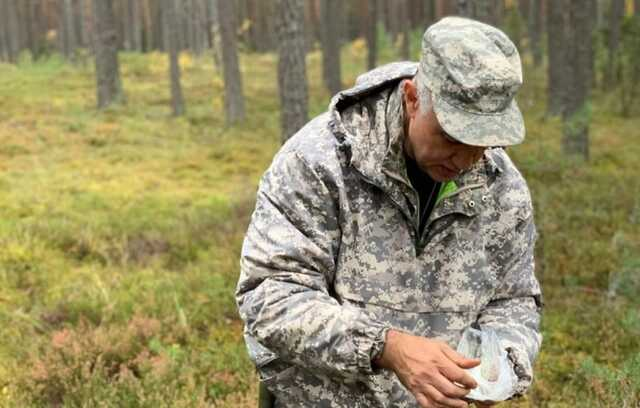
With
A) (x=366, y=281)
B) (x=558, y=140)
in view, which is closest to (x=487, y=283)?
(x=366, y=281)

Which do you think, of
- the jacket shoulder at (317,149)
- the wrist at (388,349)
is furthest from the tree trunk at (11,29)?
the wrist at (388,349)

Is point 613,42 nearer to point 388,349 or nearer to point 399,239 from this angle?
point 399,239

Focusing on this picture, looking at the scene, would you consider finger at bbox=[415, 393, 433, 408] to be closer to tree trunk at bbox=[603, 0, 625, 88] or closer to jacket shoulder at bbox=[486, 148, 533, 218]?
jacket shoulder at bbox=[486, 148, 533, 218]

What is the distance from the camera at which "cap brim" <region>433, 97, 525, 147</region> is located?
6.53 feet

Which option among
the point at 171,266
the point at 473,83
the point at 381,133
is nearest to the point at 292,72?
the point at 171,266

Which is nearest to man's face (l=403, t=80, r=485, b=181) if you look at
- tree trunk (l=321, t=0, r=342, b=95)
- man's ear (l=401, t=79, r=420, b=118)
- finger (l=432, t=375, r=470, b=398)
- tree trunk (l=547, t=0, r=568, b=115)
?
man's ear (l=401, t=79, r=420, b=118)

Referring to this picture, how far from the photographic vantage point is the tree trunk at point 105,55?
65.3ft

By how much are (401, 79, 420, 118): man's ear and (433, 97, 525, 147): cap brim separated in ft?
0.35

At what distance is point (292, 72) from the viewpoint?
31.6ft

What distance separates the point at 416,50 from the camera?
29.2 metres

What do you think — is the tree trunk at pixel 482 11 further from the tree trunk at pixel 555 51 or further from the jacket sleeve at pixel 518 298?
the tree trunk at pixel 555 51

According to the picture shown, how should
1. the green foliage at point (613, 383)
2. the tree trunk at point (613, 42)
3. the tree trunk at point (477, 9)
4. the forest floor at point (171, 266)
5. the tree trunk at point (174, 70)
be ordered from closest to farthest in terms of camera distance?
the green foliage at point (613, 383) < the forest floor at point (171, 266) < the tree trunk at point (477, 9) < the tree trunk at point (174, 70) < the tree trunk at point (613, 42)

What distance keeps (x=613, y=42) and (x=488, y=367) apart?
919 inches

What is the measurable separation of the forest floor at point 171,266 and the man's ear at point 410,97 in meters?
2.53
